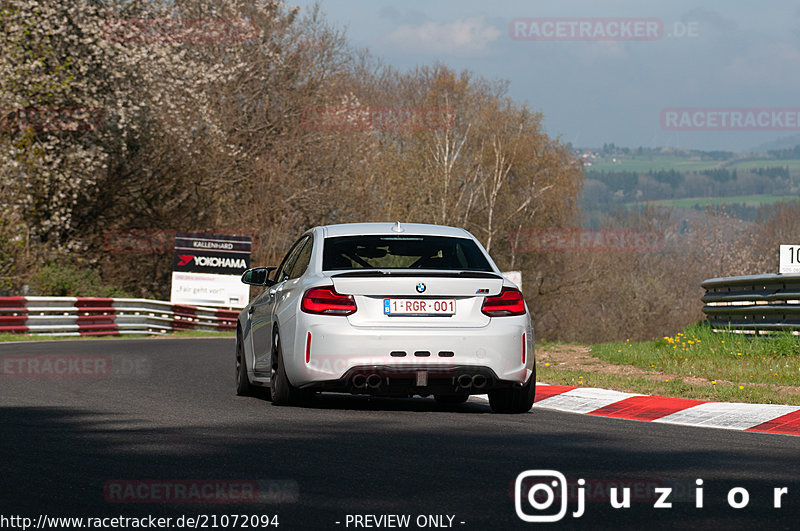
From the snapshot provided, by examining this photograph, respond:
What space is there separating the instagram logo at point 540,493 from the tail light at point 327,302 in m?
3.31

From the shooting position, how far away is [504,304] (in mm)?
9711

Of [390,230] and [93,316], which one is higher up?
[390,230]

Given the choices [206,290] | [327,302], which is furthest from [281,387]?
[206,290]

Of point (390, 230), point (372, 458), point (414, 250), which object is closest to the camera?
point (372, 458)

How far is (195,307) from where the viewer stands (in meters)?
37.7

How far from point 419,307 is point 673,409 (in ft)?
8.81

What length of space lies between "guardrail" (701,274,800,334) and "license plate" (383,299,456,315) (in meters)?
7.86

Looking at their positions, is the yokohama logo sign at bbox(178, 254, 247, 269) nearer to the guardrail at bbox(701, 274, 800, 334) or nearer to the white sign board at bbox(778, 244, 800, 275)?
the guardrail at bbox(701, 274, 800, 334)

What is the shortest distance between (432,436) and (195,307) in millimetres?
30325

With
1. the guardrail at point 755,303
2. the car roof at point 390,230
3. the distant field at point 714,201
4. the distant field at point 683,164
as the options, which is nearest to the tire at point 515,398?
the car roof at point 390,230

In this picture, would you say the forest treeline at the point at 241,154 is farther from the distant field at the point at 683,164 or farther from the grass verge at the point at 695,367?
the distant field at the point at 683,164

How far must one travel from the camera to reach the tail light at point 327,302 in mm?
9523

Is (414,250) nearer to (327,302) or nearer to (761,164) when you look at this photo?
(327,302)

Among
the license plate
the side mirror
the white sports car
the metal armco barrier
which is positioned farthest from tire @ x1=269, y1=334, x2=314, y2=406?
the metal armco barrier
